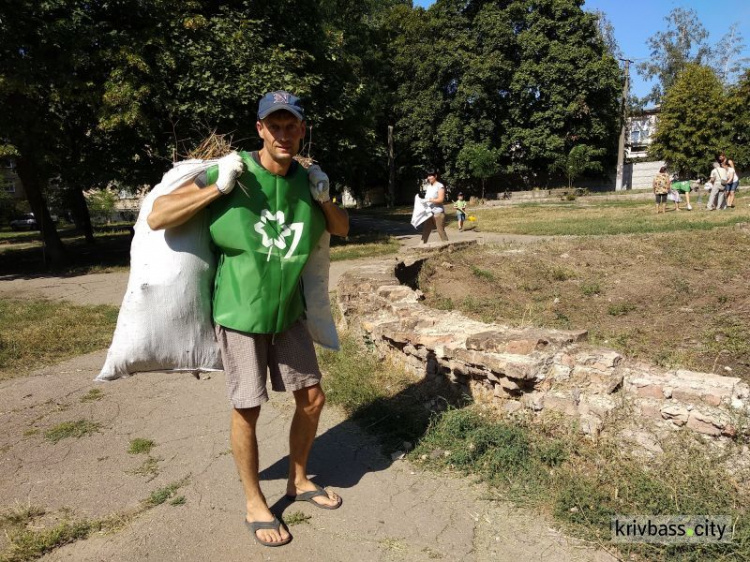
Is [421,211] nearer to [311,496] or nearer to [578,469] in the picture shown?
[578,469]

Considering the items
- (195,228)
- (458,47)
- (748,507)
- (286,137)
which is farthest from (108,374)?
(458,47)

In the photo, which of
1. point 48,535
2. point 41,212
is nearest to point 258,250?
point 48,535

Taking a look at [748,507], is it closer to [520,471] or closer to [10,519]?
[520,471]

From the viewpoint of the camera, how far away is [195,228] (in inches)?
102

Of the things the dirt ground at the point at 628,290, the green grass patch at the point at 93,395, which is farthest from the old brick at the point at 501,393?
the green grass patch at the point at 93,395

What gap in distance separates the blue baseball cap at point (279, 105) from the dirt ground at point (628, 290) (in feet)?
10.5

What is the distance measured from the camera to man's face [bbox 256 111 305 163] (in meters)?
2.54

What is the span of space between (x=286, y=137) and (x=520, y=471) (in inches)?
84.6

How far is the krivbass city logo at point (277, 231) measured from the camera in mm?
2564

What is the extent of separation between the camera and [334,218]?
2842 mm

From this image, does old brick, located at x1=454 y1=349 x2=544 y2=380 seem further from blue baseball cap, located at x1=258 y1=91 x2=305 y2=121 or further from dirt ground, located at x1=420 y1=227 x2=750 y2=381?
blue baseball cap, located at x1=258 y1=91 x2=305 y2=121

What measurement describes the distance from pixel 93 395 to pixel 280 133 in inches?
131

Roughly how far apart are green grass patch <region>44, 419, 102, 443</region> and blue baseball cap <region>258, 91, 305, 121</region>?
9.05 ft

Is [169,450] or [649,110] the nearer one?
[169,450]
